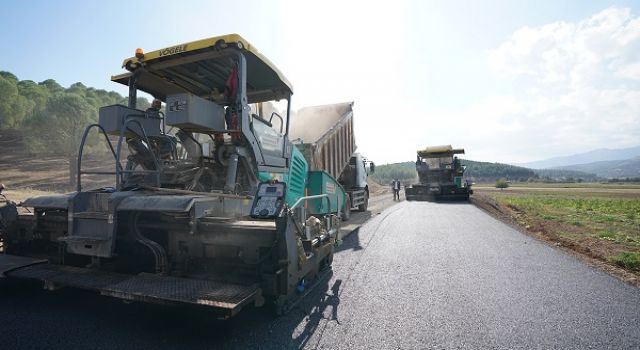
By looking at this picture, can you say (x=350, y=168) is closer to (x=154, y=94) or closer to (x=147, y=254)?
(x=154, y=94)

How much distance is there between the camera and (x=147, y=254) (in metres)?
3.23

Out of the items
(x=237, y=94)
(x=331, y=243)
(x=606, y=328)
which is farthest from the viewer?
(x=331, y=243)

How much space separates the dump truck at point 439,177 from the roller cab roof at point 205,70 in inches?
629

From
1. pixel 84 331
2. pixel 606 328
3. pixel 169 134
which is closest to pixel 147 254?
pixel 84 331

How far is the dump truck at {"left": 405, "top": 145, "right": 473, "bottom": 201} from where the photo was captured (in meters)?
18.7

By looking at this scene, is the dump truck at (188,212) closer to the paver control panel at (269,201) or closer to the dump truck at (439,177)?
the paver control panel at (269,201)

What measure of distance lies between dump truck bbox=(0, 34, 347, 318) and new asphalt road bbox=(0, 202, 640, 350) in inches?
13.3

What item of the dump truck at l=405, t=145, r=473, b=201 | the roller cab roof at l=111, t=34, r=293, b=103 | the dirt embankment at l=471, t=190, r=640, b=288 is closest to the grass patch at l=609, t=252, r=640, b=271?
the dirt embankment at l=471, t=190, r=640, b=288

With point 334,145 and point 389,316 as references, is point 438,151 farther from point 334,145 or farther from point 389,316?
point 389,316

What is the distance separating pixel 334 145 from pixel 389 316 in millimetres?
7093

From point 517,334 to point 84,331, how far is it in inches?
141

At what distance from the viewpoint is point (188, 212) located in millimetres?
2820

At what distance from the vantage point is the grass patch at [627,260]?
4.83m

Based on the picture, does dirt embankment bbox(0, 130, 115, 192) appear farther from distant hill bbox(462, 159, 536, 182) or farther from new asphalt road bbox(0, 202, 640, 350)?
distant hill bbox(462, 159, 536, 182)
